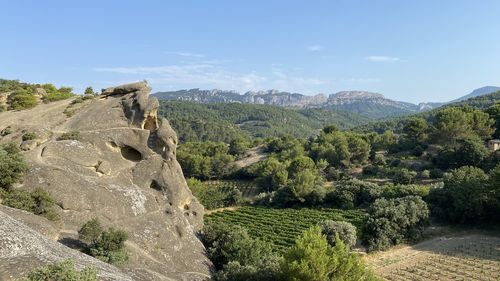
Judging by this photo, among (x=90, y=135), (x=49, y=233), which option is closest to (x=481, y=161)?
(x=90, y=135)

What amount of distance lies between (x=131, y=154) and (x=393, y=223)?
30.5 m

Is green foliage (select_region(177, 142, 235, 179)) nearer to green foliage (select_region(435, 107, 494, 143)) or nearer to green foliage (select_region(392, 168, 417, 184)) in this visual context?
green foliage (select_region(392, 168, 417, 184))

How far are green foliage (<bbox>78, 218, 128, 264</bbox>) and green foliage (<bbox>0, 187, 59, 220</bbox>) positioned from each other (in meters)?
2.40

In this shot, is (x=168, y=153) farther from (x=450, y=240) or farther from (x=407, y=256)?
(x=450, y=240)

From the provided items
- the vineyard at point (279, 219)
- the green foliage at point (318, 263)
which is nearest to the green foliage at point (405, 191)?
the vineyard at point (279, 219)

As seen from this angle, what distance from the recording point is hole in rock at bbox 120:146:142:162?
36469mm

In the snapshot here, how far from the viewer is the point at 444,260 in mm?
41312

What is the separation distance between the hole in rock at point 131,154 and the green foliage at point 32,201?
10867 millimetres

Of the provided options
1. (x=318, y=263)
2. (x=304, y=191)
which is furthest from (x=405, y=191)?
(x=318, y=263)

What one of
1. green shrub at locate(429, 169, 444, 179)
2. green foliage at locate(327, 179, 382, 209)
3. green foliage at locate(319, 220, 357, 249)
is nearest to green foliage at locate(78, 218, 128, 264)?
green foliage at locate(319, 220, 357, 249)

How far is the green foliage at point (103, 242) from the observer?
22.4 meters

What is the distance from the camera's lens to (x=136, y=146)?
36.7 metres

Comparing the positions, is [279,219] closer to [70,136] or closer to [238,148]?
[70,136]

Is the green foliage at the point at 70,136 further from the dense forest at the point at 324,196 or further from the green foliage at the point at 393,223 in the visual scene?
the green foliage at the point at 393,223
